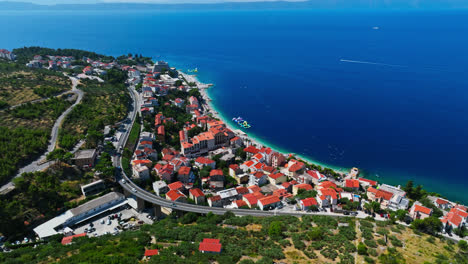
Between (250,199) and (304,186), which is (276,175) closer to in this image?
(304,186)

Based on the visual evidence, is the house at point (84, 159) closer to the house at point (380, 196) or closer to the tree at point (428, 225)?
the house at point (380, 196)

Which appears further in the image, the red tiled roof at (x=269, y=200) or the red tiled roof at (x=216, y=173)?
the red tiled roof at (x=216, y=173)

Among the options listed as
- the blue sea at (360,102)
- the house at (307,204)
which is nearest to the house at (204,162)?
the house at (307,204)

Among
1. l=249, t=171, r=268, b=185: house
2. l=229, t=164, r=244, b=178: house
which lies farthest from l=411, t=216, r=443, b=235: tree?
l=229, t=164, r=244, b=178: house

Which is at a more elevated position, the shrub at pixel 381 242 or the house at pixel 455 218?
the shrub at pixel 381 242

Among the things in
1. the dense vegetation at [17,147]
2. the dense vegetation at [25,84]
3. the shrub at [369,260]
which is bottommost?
the shrub at [369,260]
